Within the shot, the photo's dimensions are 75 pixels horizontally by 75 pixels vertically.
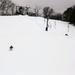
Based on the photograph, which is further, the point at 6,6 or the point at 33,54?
the point at 6,6

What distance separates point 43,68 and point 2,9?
35.0 meters

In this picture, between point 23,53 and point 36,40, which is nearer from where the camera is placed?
point 23,53

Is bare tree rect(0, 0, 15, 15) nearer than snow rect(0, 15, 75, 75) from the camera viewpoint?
No

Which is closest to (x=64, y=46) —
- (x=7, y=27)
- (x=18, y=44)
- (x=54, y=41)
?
(x=54, y=41)

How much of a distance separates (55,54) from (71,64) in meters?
2.56

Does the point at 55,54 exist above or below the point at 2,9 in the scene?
below

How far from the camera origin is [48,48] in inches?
853

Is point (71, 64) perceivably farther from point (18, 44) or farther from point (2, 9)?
point (2, 9)

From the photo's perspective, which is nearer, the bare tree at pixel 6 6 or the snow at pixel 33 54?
the snow at pixel 33 54

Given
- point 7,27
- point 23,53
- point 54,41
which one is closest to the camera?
point 23,53

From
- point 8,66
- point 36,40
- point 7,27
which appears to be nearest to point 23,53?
point 8,66

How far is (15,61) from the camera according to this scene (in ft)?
58.1

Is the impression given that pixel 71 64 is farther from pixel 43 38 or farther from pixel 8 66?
Answer: pixel 43 38

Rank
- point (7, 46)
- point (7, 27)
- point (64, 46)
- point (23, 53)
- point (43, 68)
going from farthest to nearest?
point (7, 27) < point (64, 46) < point (7, 46) < point (23, 53) < point (43, 68)
